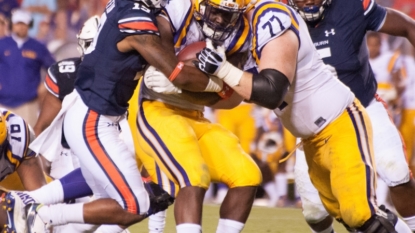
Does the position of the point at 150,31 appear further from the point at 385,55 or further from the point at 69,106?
the point at 385,55

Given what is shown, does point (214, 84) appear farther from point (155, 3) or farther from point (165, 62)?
point (155, 3)

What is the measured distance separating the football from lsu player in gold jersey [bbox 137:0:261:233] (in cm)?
6

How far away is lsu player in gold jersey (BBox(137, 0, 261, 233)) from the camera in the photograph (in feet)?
15.4

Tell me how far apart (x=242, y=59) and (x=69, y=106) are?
98cm

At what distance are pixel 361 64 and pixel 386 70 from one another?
225 cm

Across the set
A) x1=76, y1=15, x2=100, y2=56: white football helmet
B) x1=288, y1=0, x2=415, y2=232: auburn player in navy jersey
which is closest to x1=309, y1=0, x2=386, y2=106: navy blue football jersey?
x1=288, y1=0, x2=415, y2=232: auburn player in navy jersey

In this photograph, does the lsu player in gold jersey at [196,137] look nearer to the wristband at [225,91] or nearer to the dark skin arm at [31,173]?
the wristband at [225,91]

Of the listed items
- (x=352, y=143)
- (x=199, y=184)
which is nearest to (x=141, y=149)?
(x=199, y=184)

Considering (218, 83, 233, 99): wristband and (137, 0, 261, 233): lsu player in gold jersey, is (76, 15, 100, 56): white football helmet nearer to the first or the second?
(137, 0, 261, 233): lsu player in gold jersey

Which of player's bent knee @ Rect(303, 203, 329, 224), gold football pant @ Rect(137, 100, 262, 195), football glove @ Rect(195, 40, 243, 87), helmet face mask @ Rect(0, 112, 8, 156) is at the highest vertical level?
football glove @ Rect(195, 40, 243, 87)

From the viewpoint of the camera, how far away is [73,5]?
931 cm

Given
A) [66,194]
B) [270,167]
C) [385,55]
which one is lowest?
[270,167]

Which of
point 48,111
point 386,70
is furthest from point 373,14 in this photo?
point 48,111

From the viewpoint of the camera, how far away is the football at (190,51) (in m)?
4.78
